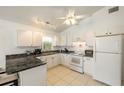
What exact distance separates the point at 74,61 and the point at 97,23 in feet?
6.78

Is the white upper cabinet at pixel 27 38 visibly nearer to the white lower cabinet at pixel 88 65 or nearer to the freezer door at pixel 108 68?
the white lower cabinet at pixel 88 65

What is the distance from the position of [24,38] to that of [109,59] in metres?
3.13

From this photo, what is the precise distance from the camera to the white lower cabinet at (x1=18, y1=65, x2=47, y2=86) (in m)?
1.72

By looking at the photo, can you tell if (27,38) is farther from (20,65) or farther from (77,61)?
(77,61)

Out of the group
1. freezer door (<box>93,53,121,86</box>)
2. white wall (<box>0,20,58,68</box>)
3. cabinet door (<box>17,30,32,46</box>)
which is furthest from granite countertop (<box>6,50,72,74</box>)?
freezer door (<box>93,53,121,86</box>)

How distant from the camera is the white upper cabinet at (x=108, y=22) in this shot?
8.86 feet

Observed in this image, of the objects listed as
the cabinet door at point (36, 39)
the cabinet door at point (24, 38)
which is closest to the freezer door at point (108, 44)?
the cabinet door at point (36, 39)

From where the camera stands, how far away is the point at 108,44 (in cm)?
269

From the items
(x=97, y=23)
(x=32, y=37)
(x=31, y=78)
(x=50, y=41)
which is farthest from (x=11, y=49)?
(x=97, y=23)

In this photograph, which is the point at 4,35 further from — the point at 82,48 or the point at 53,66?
the point at 82,48
